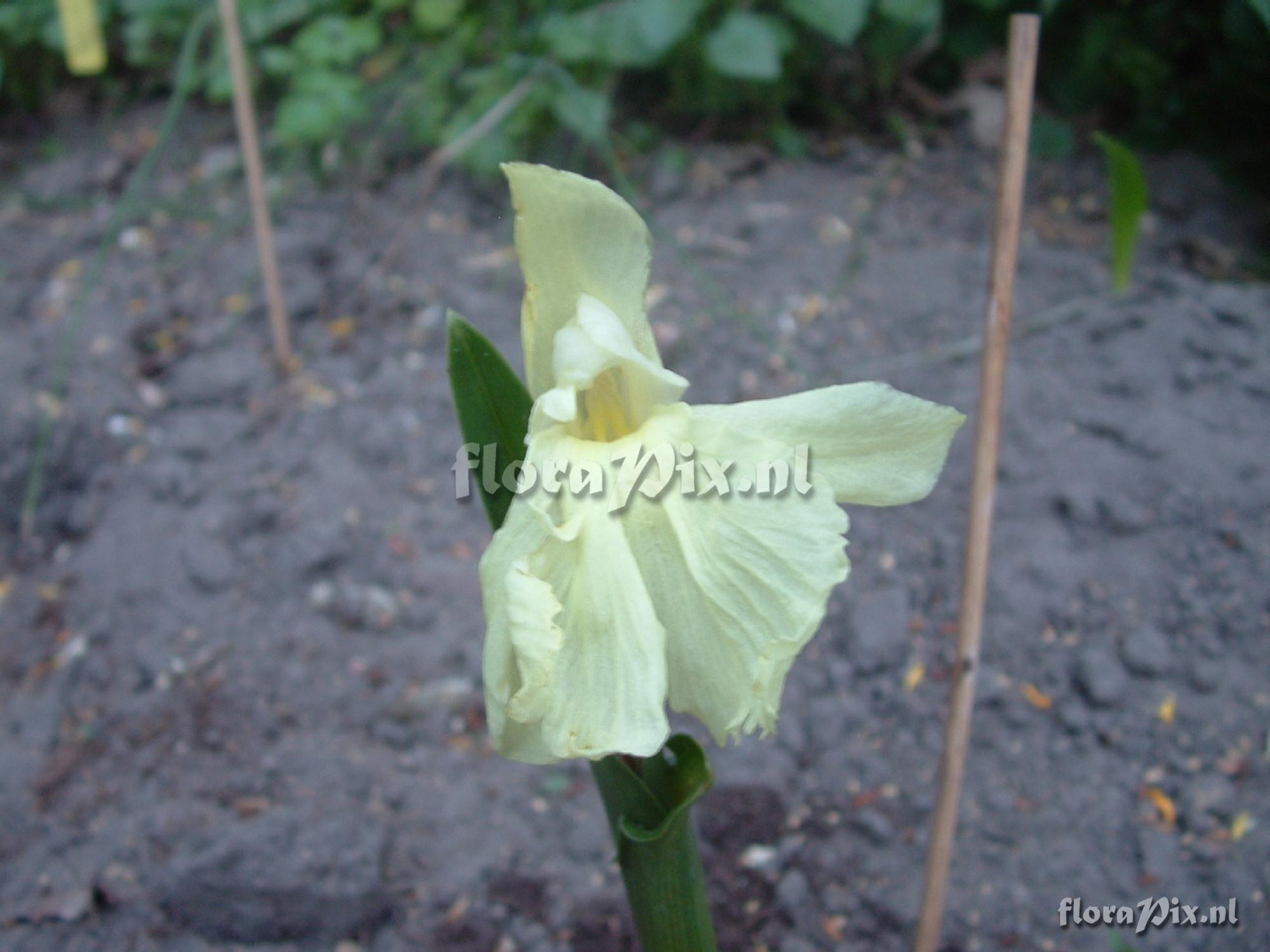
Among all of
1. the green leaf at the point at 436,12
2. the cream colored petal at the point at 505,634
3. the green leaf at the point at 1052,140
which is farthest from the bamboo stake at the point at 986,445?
the green leaf at the point at 436,12

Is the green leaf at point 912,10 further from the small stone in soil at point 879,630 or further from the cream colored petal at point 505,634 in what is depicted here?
the cream colored petal at point 505,634

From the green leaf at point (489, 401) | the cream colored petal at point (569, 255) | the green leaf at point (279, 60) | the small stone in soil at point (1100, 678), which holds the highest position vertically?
the cream colored petal at point (569, 255)

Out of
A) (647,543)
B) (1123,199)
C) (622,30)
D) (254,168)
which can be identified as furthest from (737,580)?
(622,30)

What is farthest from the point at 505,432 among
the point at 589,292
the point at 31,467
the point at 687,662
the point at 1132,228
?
the point at 31,467

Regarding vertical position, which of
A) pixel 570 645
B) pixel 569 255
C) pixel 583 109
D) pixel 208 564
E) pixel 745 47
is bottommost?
pixel 208 564

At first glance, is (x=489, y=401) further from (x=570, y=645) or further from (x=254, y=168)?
(x=254, y=168)
